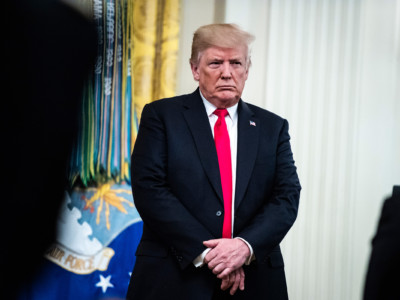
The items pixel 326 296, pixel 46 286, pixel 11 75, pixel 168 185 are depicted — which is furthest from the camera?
pixel 326 296

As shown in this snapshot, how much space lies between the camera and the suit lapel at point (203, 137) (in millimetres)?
2213

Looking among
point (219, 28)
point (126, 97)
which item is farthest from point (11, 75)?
point (126, 97)

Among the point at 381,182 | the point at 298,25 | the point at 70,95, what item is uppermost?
the point at 298,25

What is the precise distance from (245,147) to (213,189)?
0.24 meters

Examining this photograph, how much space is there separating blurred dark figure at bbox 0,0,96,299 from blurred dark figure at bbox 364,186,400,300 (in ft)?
2.91

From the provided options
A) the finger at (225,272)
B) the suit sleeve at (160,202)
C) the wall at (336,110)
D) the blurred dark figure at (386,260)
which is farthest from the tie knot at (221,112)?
the wall at (336,110)

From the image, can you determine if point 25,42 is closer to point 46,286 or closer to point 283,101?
point 46,286

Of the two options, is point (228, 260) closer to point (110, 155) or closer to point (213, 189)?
point (213, 189)

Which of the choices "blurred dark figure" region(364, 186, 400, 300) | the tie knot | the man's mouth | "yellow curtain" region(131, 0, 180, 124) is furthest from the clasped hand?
"yellow curtain" region(131, 0, 180, 124)

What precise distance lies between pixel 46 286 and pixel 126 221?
64 centimetres

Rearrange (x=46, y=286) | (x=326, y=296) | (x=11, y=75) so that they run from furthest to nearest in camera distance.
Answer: (x=326, y=296), (x=46, y=286), (x=11, y=75)

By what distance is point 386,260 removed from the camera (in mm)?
1322

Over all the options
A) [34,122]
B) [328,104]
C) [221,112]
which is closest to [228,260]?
[221,112]

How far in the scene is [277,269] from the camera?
7.45ft
